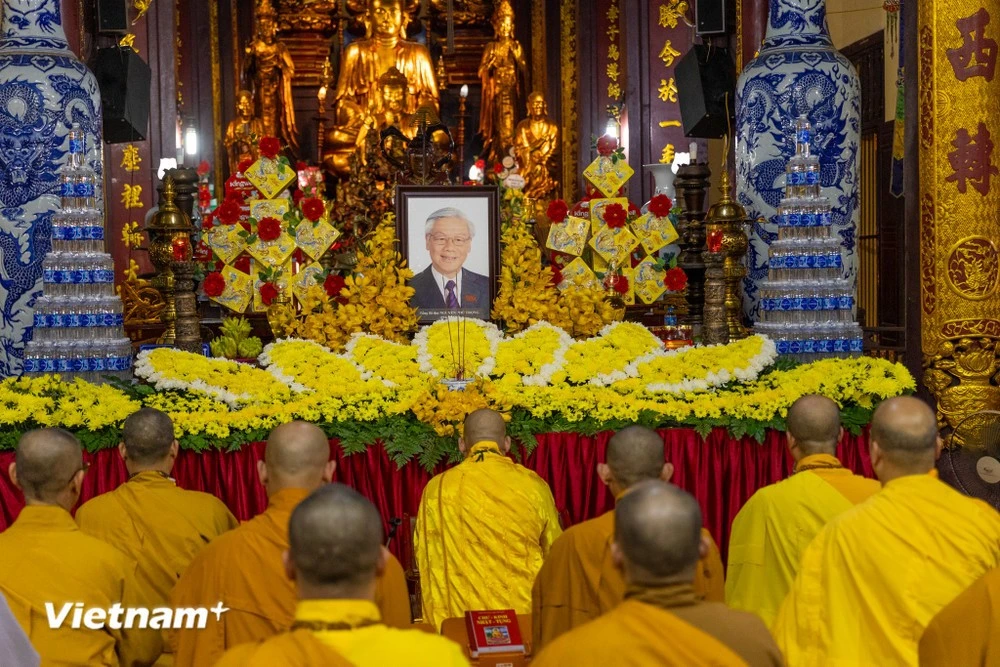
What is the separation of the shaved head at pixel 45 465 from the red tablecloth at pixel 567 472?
2.41 metres

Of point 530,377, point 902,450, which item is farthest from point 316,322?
point 902,450

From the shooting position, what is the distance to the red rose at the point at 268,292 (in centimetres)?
809

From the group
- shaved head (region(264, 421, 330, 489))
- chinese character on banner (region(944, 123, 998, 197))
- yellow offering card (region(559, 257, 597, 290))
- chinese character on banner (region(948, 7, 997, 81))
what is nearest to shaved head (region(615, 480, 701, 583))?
shaved head (region(264, 421, 330, 489))

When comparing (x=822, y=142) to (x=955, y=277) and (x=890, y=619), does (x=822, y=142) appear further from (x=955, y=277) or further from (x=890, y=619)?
(x=890, y=619)

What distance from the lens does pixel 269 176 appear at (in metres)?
8.46

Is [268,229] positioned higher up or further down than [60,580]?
higher up

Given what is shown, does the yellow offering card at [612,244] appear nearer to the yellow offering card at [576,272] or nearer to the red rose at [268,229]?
the yellow offering card at [576,272]

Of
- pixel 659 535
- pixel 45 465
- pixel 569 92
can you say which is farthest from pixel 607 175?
pixel 569 92

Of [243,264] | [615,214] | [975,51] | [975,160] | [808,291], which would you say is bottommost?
[808,291]

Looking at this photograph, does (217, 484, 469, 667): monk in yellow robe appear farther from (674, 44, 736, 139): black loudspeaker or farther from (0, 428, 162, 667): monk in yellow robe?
(674, 44, 736, 139): black loudspeaker

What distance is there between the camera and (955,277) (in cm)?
777

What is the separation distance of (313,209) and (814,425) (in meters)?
4.60

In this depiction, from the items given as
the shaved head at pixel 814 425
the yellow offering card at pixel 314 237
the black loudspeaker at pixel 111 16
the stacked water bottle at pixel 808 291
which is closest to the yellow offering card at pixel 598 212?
the stacked water bottle at pixel 808 291

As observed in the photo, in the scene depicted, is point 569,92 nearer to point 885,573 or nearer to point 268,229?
point 268,229
